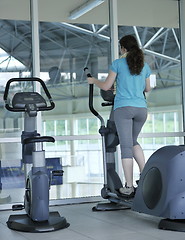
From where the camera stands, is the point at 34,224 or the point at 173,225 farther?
the point at 34,224

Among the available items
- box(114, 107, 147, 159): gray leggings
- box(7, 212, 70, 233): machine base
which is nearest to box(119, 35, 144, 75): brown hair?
box(114, 107, 147, 159): gray leggings

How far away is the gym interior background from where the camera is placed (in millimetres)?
5832

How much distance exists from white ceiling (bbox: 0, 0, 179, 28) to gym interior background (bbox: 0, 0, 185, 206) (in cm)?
1

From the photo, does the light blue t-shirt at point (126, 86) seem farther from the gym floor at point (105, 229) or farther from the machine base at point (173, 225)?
the machine base at point (173, 225)

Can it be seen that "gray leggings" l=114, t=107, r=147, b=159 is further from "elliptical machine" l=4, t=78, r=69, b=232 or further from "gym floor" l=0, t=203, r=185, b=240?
"elliptical machine" l=4, t=78, r=69, b=232

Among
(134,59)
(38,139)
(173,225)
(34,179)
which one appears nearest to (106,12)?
(134,59)

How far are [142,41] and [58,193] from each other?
7.43 ft

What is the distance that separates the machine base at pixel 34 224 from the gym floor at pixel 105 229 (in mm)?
37

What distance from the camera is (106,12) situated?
20.9ft

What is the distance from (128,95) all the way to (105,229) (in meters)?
1.34

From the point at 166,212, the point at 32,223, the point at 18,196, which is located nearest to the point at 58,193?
the point at 18,196

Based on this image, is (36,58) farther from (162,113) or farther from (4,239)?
(4,239)

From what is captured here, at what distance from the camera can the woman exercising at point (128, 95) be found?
479 centimetres

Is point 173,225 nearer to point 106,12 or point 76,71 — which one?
point 76,71
